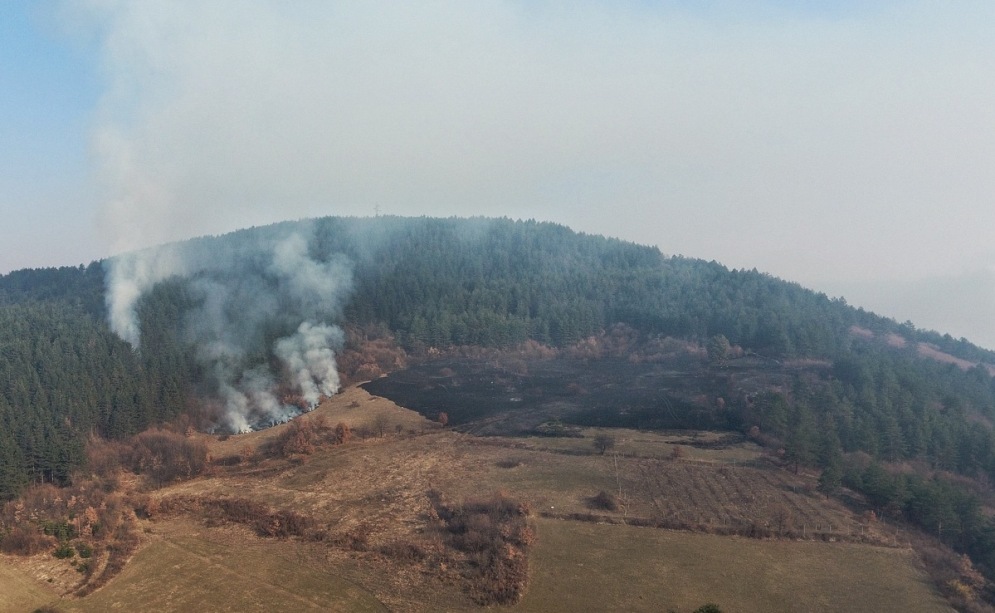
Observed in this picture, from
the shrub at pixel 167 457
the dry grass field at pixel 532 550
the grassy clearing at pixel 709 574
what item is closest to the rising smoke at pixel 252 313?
the shrub at pixel 167 457

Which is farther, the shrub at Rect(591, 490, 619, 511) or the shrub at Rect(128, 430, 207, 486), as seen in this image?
the shrub at Rect(128, 430, 207, 486)

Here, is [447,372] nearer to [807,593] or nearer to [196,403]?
[196,403]

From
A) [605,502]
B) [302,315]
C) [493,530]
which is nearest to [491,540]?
[493,530]

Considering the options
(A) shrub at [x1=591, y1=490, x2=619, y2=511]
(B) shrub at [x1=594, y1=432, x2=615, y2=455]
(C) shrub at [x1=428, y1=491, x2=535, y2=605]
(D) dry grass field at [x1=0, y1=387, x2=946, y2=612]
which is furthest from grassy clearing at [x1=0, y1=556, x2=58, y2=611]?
(B) shrub at [x1=594, y1=432, x2=615, y2=455]

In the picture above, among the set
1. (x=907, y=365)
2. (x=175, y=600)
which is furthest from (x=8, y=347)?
(x=907, y=365)

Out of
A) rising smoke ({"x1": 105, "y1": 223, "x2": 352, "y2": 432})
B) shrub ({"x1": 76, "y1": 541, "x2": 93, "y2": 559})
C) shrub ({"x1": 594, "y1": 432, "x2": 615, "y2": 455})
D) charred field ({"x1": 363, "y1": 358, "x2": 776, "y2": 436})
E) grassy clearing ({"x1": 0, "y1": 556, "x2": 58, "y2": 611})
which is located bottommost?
grassy clearing ({"x1": 0, "y1": 556, "x2": 58, "y2": 611})

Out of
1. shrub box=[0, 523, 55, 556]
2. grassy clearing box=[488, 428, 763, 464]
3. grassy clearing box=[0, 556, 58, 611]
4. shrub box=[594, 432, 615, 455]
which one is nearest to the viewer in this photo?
grassy clearing box=[0, 556, 58, 611]

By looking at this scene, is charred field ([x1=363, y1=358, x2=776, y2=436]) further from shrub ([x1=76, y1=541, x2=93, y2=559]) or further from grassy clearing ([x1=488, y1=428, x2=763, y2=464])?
shrub ([x1=76, y1=541, x2=93, y2=559])

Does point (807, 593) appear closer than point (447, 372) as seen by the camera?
Yes
